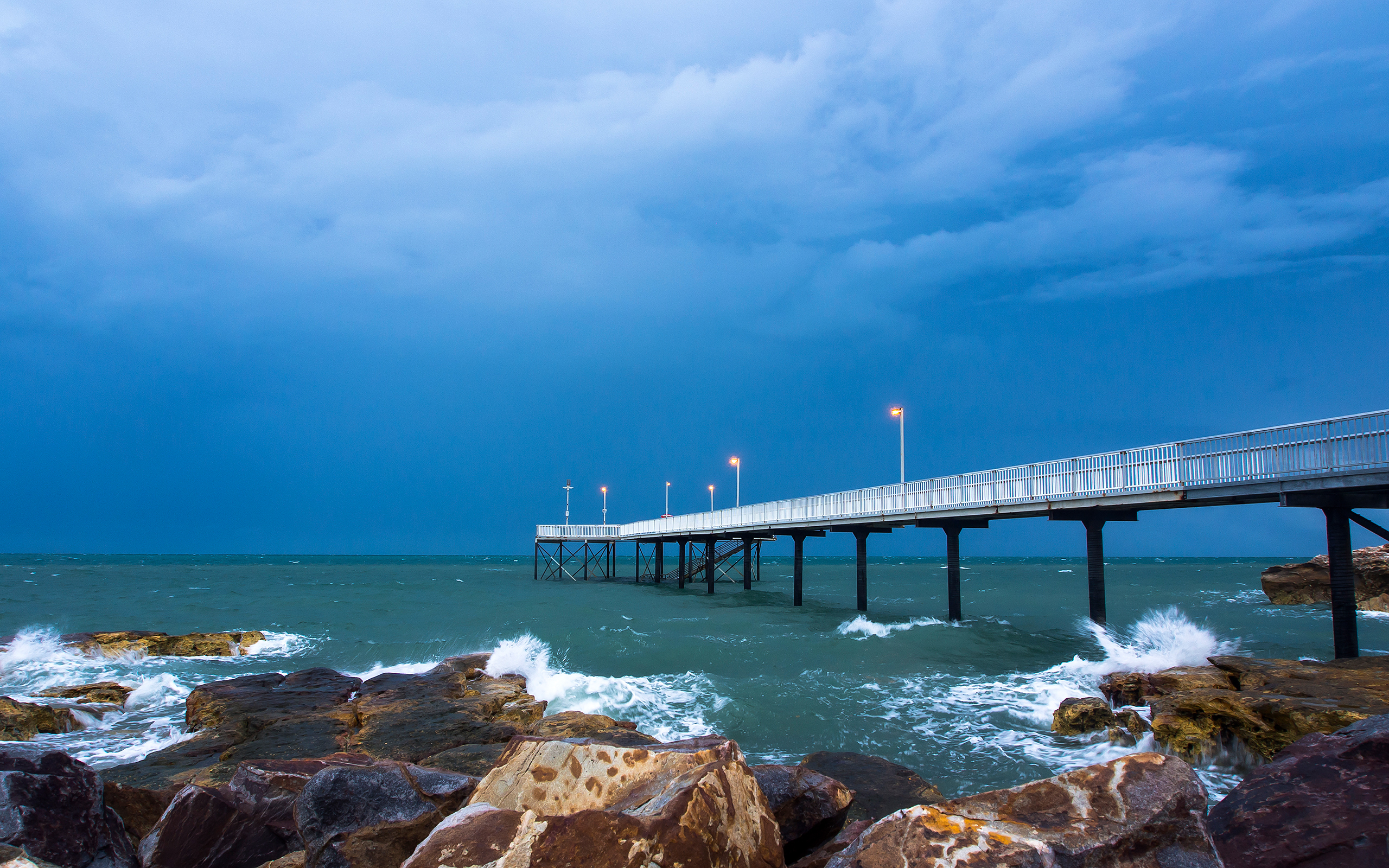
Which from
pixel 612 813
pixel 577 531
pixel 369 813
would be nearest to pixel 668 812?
pixel 612 813

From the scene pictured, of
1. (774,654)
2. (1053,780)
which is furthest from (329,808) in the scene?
(774,654)

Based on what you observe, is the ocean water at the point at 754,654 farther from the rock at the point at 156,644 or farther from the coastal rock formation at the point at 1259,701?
the rock at the point at 156,644

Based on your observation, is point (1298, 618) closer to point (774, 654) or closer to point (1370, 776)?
point (774, 654)

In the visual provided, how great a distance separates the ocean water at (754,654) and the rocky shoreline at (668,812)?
375cm

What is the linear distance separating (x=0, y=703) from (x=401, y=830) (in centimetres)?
1246

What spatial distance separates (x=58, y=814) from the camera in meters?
5.16

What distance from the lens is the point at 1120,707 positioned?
12805 mm

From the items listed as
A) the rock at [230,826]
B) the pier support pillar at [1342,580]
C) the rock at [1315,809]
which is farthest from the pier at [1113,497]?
the rock at [230,826]

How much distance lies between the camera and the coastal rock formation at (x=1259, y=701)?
9.32m

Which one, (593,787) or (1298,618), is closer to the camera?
(593,787)

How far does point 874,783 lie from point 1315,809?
13.4ft

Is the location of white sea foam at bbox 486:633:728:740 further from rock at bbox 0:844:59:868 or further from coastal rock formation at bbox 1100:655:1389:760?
rock at bbox 0:844:59:868

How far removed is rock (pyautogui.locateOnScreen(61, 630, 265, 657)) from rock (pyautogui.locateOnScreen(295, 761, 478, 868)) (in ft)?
68.8

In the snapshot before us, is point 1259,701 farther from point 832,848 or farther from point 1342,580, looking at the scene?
point 832,848
